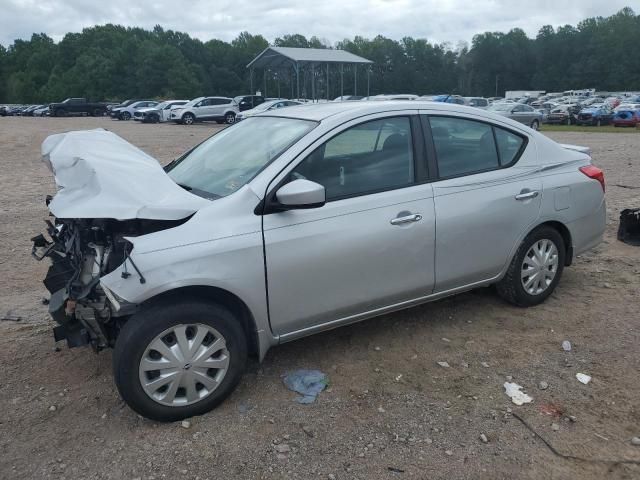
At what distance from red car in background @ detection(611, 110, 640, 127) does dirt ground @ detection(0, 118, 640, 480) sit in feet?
109

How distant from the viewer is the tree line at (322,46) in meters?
93.2

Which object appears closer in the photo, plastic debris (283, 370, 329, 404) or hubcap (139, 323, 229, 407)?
hubcap (139, 323, 229, 407)

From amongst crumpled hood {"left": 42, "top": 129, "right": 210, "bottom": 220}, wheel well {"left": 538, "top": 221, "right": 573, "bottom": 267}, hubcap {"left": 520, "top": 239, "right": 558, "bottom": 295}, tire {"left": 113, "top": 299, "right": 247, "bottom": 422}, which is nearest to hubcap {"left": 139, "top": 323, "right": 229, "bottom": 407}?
tire {"left": 113, "top": 299, "right": 247, "bottom": 422}

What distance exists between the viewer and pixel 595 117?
35.6 m

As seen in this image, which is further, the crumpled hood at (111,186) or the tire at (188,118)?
the tire at (188,118)

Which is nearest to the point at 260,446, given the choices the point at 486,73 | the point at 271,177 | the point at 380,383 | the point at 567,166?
the point at 380,383

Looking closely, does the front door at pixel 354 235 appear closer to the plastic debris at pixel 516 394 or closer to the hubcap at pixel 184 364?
the hubcap at pixel 184 364

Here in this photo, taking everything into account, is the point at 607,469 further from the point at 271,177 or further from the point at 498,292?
the point at 271,177

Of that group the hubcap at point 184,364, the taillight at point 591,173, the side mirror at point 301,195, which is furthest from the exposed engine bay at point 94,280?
the taillight at point 591,173

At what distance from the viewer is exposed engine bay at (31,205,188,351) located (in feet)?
10.5

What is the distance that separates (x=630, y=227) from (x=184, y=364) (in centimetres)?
546

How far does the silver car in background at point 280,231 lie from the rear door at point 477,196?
1cm

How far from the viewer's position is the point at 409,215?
3840mm

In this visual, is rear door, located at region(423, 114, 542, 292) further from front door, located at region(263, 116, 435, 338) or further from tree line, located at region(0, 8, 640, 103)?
tree line, located at region(0, 8, 640, 103)
